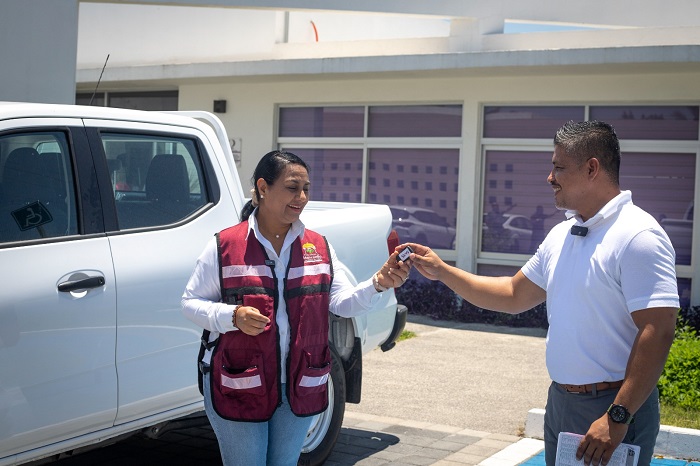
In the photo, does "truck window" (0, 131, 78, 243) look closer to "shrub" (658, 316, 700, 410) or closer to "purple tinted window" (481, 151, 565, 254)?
"shrub" (658, 316, 700, 410)

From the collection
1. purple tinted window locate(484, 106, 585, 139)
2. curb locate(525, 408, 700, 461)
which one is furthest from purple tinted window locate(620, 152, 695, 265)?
curb locate(525, 408, 700, 461)

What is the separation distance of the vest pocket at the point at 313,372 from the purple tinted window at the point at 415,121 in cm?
1100

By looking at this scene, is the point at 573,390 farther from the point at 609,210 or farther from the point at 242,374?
the point at 242,374

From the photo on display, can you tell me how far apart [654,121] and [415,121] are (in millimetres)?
3518

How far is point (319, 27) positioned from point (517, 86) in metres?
4.83

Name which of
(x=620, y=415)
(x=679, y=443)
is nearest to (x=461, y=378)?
(x=679, y=443)

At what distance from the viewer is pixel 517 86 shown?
1405cm

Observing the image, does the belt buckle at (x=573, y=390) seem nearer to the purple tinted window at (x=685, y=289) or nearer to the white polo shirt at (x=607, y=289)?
the white polo shirt at (x=607, y=289)

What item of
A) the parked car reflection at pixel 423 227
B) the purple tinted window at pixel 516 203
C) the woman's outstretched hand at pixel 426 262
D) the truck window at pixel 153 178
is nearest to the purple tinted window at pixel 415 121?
the purple tinted window at pixel 516 203

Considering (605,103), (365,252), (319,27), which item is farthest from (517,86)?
(365,252)

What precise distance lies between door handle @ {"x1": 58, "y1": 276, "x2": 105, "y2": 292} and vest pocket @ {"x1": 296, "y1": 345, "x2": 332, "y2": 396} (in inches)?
53.4

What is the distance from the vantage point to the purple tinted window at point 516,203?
14.1 meters

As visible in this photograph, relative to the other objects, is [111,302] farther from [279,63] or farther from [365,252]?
[279,63]

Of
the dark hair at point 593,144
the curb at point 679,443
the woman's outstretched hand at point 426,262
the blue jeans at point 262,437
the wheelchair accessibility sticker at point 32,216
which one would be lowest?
the curb at point 679,443
